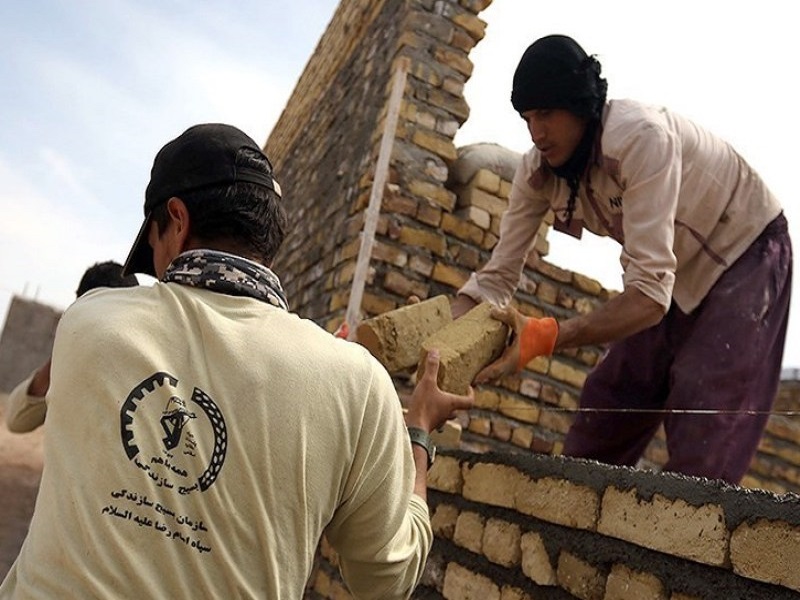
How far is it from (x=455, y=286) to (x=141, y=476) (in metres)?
2.72

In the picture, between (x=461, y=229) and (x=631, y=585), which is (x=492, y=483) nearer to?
(x=631, y=585)

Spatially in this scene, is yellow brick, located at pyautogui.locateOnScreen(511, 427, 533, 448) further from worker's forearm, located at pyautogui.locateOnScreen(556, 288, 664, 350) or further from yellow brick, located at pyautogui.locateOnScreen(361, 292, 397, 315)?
worker's forearm, located at pyautogui.locateOnScreen(556, 288, 664, 350)

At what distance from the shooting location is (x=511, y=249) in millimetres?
2840

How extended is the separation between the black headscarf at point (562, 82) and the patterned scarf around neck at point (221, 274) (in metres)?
1.42

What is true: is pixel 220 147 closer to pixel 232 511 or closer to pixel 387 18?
pixel 232 511

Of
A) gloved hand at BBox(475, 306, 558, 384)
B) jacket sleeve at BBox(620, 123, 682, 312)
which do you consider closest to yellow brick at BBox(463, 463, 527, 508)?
gloved hand at BBox(475, 306, 558, 384)

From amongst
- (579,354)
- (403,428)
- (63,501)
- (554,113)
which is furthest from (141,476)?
(579,354)

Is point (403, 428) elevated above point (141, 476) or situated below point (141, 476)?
above

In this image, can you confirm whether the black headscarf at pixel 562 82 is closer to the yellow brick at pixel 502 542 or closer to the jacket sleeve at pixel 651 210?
the jacket sleeve at pixel 651 210

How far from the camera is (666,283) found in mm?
2066

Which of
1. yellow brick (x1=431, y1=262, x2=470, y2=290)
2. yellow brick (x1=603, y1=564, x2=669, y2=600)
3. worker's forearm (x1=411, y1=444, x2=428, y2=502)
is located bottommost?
yellow brick (x1=603, y1=564, x2=669, y2=600)

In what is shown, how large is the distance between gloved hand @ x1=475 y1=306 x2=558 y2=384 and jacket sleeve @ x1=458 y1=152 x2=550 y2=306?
1.98 ft

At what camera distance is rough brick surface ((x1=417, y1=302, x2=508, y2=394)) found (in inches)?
74.3

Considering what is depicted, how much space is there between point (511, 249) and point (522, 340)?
0.76 m
